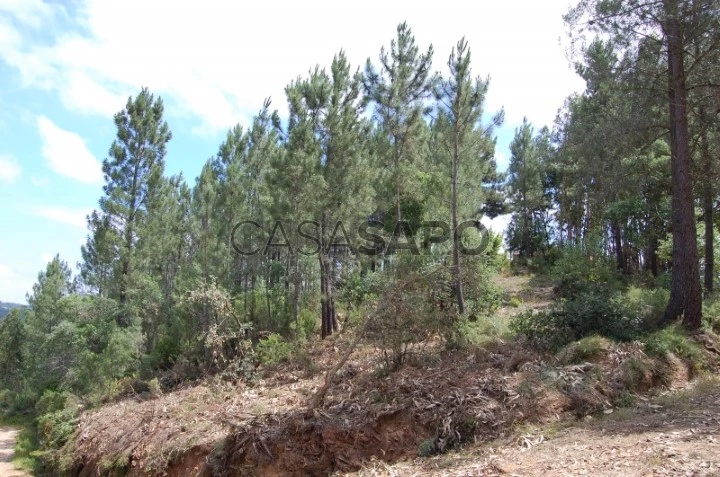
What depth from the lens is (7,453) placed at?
60.5ft

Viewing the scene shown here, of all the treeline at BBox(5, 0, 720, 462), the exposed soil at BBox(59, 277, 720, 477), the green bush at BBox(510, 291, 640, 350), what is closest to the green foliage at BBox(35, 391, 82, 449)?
the treeline at BBox(5, 0, 720, 462)

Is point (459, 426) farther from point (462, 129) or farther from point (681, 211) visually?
point (462, 129)

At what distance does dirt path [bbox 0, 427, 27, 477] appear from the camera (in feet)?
49.7

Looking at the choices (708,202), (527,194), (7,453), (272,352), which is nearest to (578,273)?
(708,202)

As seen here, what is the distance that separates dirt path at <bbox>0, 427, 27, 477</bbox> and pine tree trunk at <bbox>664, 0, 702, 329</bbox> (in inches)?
725

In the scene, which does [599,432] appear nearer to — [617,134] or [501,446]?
[501,446]

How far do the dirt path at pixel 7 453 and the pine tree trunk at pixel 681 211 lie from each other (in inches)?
725

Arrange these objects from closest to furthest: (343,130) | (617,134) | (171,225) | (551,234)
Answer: (617,134), (343,130), (171,225), (551,234)

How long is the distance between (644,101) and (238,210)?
14.4 m

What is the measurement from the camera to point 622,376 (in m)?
7.35

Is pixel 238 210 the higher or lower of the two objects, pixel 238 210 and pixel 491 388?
the higher

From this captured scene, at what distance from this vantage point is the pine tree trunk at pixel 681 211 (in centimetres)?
927

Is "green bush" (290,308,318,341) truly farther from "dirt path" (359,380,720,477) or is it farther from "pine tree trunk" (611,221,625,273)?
"pine tree trunk" (611,221,625,273)

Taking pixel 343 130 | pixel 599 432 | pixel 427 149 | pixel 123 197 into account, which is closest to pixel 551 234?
pixel 427 149
